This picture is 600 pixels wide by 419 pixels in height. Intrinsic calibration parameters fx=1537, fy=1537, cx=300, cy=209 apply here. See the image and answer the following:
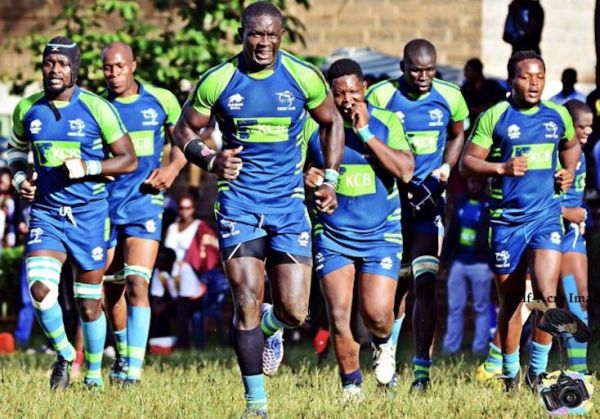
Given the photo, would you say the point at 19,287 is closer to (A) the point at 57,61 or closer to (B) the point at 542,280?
(A) the point at 57,61

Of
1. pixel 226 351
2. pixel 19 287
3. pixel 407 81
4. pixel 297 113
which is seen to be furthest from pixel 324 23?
pixel 297 113

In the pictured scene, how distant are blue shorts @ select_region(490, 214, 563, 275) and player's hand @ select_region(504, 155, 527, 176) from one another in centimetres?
42

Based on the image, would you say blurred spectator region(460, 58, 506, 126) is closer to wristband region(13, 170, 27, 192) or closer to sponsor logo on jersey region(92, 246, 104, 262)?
sponsor logo on jersey region(92, 246, 104, 262)

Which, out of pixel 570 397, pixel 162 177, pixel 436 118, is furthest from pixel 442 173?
pixel 570 397

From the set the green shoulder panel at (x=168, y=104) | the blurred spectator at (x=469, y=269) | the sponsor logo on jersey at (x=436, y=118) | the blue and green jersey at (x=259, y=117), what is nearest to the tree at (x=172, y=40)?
the blurred spectator at (x=469, y=269)

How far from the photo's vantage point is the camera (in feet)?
31.9

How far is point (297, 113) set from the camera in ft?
32.4

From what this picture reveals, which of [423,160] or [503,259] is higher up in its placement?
[423,160]

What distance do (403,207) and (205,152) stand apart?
2.97 metres

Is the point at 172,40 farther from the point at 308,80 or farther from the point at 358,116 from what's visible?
the point at 308,80

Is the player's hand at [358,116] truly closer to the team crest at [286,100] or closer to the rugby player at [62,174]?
the team crest at [286,100]

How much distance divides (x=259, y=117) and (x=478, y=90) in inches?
315

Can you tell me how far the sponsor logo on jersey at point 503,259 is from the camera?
1150 cm

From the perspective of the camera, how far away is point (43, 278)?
11289 millimetres
